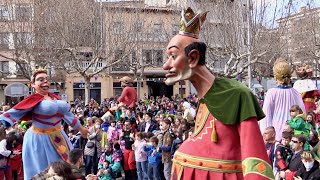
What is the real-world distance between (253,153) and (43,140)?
13.7 ft

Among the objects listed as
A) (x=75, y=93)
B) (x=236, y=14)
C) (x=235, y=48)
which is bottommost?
(x=75, y=93)

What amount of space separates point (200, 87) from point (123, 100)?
10375 mm

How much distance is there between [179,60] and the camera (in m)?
3.29

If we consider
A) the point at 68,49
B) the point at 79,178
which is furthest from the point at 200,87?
the point at 68,49

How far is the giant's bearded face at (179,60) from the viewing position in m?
3.29

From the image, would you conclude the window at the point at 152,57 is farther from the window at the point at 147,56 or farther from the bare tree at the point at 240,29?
the bare tree at the point at 240,29

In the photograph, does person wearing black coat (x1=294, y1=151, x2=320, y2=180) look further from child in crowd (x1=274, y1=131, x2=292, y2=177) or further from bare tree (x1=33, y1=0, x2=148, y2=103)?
bare tree (x1=33, y1=0, x2=148, y2=103)

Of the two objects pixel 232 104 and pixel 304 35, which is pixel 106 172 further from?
pixel 304 35

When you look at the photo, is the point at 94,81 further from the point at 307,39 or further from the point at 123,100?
the point at 123,100

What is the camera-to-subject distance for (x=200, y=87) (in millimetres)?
3318

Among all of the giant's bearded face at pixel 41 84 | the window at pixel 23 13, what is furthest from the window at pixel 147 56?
the giant's bearded face at pixel 41 84

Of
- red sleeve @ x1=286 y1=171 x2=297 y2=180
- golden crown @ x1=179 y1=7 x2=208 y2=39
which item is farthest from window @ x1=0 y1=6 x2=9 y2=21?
golden crown @ x1=179 y1=7 x2=208 y2=39

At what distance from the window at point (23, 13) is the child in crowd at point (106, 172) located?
47.2ft

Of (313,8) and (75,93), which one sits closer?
(313,8)
